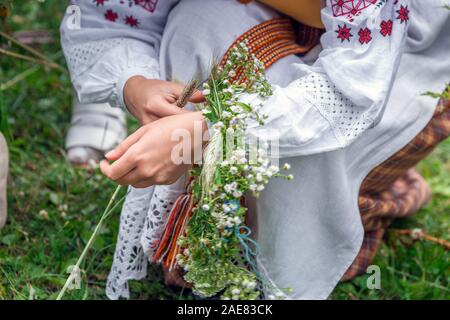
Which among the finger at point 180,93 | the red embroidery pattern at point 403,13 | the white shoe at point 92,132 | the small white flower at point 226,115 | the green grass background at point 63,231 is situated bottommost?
the green grass background at point 63,231

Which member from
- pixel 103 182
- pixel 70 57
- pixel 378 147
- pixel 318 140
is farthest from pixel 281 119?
pixel 103 182

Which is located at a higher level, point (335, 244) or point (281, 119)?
point (281, 119)

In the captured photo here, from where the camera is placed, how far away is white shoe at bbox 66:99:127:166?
2.05m

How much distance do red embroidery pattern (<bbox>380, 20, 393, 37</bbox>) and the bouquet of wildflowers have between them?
0.24m

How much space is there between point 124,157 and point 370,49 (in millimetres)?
504

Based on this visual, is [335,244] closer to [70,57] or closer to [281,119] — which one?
[281,119]

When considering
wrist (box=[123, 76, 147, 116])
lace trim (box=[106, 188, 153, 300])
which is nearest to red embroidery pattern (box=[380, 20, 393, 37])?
wrist (box=[123, 76, 147, 116])

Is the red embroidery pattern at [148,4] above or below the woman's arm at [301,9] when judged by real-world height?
below

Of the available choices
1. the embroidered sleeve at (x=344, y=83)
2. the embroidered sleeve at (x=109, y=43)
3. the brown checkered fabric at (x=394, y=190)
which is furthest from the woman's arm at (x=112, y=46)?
the brown checkered fabric at (x=394, y=190)

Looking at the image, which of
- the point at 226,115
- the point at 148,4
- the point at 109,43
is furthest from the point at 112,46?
the point at 226,115

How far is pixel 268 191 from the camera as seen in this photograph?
1398 mm

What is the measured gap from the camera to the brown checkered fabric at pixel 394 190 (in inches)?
60.6

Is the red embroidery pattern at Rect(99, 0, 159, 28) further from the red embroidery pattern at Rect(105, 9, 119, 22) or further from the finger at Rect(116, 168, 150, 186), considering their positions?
the finger at Rect(116, 168, 150, 186)

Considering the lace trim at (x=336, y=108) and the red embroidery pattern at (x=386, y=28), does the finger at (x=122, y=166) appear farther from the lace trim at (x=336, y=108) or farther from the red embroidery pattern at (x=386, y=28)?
the red embroidery pattern at (x=386, y=28)
